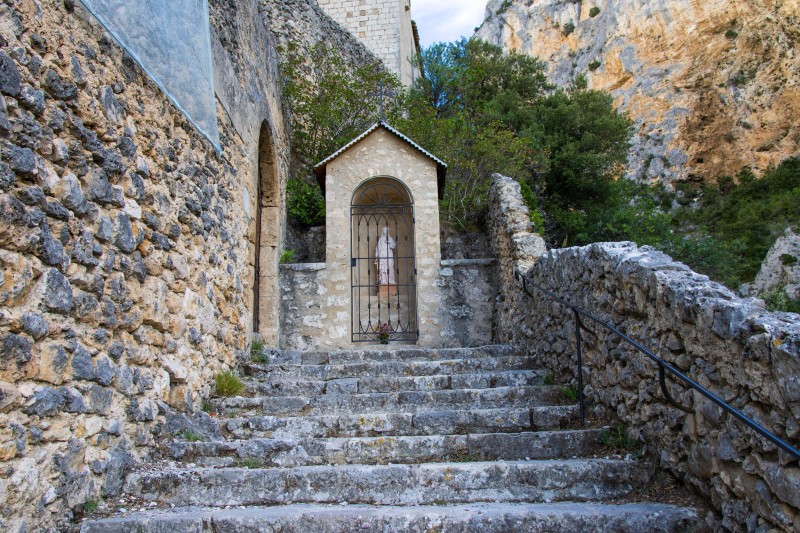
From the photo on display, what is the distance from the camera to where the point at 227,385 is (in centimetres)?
489

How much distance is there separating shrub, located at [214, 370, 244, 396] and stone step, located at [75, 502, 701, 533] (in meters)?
1.87

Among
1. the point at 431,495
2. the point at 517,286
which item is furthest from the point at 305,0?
the point at 431,495

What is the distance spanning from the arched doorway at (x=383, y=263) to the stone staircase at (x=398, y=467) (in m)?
3.19

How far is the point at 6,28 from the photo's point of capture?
2475 mm

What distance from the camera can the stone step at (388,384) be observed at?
4914mm

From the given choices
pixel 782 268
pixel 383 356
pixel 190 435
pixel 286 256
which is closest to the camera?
pixel 190 435

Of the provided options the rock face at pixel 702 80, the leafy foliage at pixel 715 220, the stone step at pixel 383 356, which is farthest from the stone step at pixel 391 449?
the rock face at pixel 702 80

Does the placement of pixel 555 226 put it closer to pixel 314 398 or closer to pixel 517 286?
pixel 517 286

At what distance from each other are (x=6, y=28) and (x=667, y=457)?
392cm

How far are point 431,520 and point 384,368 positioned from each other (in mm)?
2469

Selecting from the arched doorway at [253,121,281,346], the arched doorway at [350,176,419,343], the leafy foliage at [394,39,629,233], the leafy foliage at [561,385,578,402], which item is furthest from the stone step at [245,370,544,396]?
the leafy foliage at [394,39,629,233]

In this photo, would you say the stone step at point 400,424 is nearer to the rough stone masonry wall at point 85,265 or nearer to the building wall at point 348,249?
the rough stone masonry wall at point 85,265

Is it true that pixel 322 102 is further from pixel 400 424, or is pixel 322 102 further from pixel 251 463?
pixel 251 463

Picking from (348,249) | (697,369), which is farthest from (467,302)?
(697,369)
